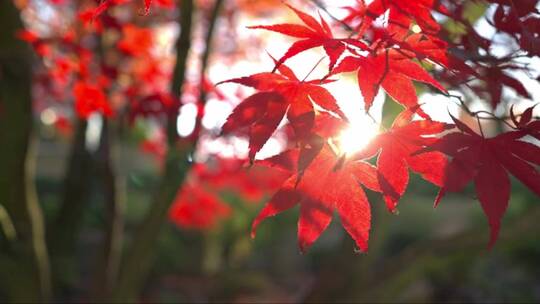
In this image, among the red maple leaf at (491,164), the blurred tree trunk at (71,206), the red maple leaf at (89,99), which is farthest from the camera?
the blurred tree trunk at (71,206)

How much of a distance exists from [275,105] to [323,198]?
202 millimetres

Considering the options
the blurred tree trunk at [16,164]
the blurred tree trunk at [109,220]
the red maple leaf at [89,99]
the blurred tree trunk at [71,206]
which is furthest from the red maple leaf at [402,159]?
the blurred tree trunk at [71,206]

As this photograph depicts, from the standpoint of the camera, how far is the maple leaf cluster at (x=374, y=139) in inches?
43.4

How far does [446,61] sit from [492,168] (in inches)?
8.3

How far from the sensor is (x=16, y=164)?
258 centimetres

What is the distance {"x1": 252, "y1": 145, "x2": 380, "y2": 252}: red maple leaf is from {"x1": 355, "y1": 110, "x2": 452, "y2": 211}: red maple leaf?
0.20 feet

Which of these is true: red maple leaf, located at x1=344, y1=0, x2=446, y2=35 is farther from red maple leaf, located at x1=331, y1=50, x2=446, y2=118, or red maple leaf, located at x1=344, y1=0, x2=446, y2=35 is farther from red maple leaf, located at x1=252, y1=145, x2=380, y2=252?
red maple leaf, located at x1=252, y1=145, x2=380, y2=252

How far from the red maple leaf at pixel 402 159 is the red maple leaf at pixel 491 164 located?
0.20ft

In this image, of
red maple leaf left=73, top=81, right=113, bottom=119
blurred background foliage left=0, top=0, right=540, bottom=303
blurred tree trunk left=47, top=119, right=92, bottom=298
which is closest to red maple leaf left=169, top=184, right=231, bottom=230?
blurred background foliage left=0, top=0, right=540, bottom=303

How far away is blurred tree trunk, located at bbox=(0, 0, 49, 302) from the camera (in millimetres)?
2539

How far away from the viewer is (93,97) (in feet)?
10.3

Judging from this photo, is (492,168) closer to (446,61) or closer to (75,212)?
(446,61)

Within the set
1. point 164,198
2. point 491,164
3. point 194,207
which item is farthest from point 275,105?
point 194,207

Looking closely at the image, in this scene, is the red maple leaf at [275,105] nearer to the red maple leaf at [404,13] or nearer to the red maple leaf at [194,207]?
the red maple leaf at [404,13]
